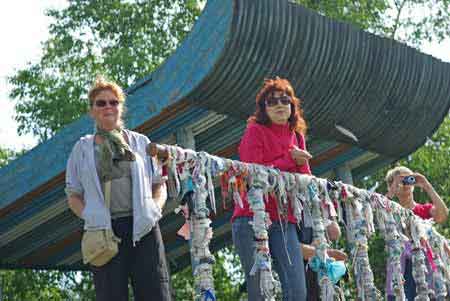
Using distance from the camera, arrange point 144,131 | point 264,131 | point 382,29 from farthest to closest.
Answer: point 382,29 → point 144,131 → point 264,131

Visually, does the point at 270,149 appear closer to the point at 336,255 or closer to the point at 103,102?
the point at 336,255

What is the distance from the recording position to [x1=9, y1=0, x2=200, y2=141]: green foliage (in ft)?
80.1

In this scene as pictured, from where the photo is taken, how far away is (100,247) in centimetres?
618

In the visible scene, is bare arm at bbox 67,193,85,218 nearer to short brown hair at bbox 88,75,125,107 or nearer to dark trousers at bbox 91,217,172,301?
dark trousers at bbox 91,217,172,301

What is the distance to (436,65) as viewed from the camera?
1420 cm

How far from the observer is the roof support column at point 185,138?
12156 millimetres

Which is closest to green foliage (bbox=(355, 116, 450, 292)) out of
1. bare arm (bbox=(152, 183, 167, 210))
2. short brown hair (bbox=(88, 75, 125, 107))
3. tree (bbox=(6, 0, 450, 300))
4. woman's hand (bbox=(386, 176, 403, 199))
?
tree (bbox=(6, 0, 450, 300))

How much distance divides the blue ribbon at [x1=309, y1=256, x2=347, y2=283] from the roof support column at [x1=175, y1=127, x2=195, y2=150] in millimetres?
5106

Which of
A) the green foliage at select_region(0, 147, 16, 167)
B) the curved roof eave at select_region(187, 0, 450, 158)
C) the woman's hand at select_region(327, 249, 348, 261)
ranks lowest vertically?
the woman's hand at select_region(327, 249, 348, 261)

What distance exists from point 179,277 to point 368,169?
8280mm

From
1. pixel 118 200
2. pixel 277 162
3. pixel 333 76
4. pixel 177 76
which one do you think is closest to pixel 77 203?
pixel 118 200

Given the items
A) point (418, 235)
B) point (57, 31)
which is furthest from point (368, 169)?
point (57, 31)

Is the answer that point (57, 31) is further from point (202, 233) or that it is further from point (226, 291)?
point (202, 233)

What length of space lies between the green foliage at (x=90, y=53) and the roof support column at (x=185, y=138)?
11728 millimetres
